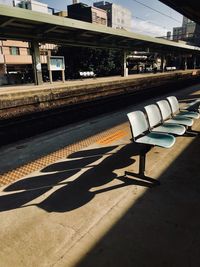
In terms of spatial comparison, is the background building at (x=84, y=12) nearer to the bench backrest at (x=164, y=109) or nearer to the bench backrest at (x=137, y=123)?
the bench backrest at (x=164, y=109)

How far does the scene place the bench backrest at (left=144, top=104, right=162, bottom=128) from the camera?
454 cm

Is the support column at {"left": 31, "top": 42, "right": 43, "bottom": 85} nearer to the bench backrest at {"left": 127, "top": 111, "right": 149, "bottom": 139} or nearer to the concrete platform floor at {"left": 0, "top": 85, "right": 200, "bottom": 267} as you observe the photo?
the concrete platform floor at {"left": 0, "top": 85, "right": 200, "bottom": 267}

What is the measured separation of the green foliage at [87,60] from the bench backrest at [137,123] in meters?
30.8

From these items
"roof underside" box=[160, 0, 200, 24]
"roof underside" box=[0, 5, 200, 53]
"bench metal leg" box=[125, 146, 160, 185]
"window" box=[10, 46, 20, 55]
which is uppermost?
"window" box=[10, 46, 20, 55]

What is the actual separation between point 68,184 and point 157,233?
5.20ft

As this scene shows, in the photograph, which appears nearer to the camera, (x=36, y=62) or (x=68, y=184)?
(x=68, y=184)

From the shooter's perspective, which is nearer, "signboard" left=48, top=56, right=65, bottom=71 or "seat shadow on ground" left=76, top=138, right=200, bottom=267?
"seat shadow on ground" left=76, top=138, right=200, bottom=267

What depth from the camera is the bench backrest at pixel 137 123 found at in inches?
151

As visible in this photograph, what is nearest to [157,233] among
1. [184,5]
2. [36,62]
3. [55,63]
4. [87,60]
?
[184,5]

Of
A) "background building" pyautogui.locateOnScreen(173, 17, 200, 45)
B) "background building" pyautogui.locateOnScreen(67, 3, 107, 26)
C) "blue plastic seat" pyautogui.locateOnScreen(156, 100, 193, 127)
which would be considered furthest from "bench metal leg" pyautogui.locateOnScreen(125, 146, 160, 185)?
"background building" pyautogui.locateOnScreen(67, 3, 107, 26)

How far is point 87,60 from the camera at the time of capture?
34.9 m

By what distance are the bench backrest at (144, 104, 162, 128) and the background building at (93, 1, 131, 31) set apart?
313 feet

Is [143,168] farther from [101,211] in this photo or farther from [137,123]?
[101,211]

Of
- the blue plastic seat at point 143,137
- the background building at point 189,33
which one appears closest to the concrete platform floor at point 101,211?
the blue plastic seat at point 143,137
